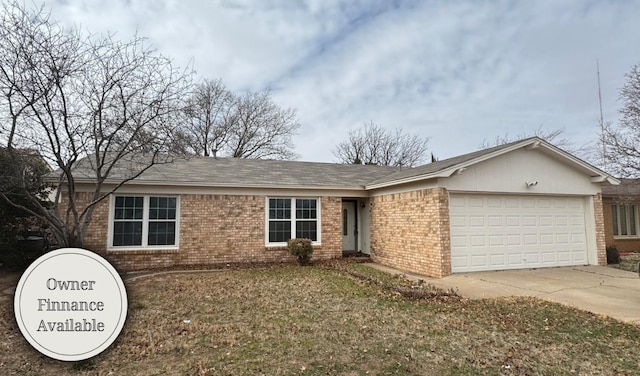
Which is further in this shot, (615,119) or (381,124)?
(381,124)

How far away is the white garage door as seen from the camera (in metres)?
9.83

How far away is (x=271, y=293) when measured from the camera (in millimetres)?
7668

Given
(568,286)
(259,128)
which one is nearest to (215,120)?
(259,128)

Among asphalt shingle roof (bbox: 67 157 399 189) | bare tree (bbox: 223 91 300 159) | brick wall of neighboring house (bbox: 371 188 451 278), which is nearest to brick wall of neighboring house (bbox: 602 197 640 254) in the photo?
asphalt shingle roof (bbox: 67 157 399 189)

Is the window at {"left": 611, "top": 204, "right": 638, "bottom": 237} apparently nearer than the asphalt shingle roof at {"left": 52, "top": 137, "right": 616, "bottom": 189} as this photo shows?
No

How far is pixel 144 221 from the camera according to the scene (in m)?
11.2

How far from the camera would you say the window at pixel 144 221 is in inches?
435

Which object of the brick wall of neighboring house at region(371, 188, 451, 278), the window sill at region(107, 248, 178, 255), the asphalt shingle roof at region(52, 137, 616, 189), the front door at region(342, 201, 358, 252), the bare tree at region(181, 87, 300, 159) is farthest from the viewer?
the bare tree at region(181, 87, 300, 159)

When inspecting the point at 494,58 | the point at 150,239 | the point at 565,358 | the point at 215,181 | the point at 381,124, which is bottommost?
the point at 565,358

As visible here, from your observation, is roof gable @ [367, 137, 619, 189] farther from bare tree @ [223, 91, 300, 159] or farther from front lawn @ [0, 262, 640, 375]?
bare tree @ [223, 91, 300, 159]

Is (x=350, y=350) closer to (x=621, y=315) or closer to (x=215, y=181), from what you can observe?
(x=621, y=315)

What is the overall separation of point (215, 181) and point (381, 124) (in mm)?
22461

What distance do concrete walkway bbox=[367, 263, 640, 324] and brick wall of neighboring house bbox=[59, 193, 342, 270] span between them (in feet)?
15.8

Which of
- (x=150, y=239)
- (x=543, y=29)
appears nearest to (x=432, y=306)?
(x=150, y=239)
